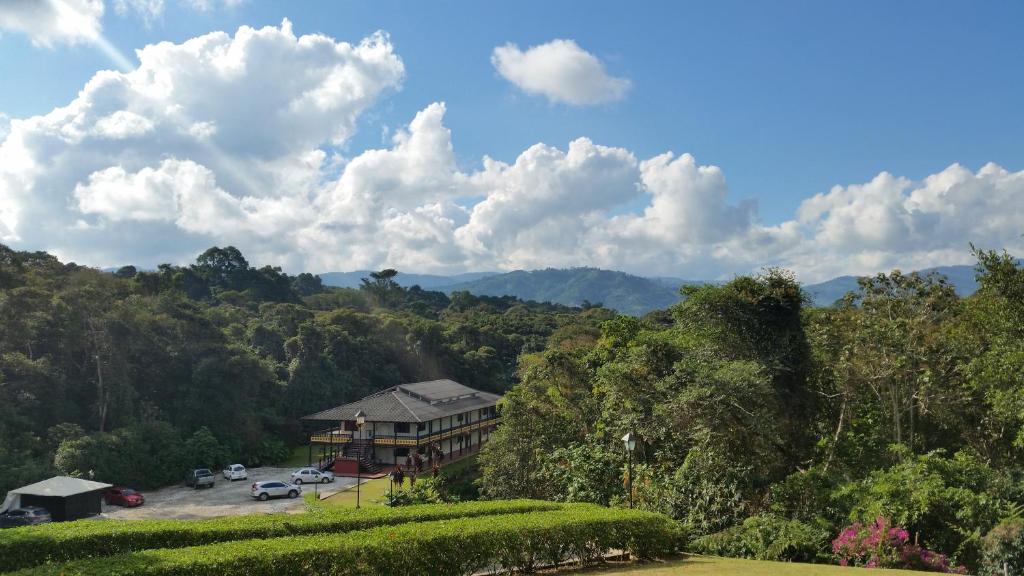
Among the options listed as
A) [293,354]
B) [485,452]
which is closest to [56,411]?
[293,354]

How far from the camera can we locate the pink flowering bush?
494 inches

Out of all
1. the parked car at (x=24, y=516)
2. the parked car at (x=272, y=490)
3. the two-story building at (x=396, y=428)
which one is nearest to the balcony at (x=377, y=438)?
the two-story building at (x=396, y=428)

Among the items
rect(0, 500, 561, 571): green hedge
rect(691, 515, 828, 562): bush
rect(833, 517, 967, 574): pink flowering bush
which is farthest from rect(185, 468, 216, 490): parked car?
rect(833, 517, 967, 574): pink flowering bush

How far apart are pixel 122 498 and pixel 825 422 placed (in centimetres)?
2945

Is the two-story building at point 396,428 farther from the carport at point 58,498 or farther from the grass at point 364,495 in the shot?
the carport at point 58,498

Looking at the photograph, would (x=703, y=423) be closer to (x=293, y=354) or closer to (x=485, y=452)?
(x=485, y=452)

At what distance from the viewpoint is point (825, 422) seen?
18.6 metres

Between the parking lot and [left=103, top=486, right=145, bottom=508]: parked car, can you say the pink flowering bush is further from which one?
[left=103, top=486, right=145, bottom=508]: parked car

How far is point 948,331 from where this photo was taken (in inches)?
Result: 802

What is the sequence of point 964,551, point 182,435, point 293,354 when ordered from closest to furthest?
point 964,551 < point 182,435 < point 293,354

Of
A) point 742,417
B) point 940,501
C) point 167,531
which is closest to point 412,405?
point 742,417

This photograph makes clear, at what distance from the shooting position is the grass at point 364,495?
28.4m

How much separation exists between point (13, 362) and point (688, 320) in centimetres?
→ 3274

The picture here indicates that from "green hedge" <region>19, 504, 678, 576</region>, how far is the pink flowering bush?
11.6 ft
